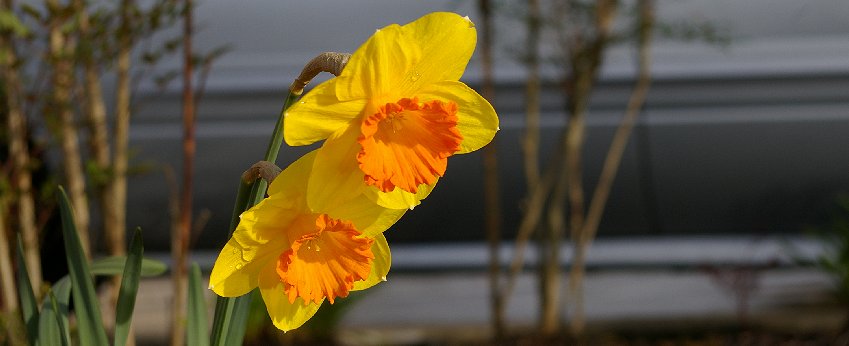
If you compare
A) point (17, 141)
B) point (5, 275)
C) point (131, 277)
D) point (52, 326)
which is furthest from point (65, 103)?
point (131, 277)

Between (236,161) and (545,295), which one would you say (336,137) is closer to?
(545,295)

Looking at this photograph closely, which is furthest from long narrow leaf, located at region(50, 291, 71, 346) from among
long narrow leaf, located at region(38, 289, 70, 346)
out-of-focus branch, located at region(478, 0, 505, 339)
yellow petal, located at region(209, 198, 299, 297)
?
out-of-focus branch, located at region(478, 0, 505, 339)

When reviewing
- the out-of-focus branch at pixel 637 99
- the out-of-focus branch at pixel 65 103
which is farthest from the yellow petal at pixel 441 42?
the out-of-focus branch at pixel 637 99

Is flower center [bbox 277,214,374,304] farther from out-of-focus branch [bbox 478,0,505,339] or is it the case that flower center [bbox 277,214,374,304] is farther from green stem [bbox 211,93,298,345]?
out-of-focus branch [bbox 478,0,505,339]

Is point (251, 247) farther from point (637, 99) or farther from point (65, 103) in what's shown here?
point (637, 99)

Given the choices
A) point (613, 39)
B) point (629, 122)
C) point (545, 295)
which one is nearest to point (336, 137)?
point (613, 39)
